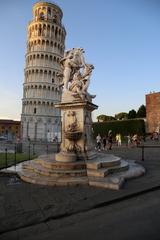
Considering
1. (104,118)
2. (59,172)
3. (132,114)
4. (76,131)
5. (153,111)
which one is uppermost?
(104,118)

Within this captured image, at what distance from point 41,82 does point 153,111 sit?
31.9 m

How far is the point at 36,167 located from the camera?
9.02 metres

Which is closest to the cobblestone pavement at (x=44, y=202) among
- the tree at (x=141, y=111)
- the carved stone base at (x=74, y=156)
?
the carved stone base at (x=74, y=156)

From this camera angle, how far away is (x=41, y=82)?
A: 65.2 metres

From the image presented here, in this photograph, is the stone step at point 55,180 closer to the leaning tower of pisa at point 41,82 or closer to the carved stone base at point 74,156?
the carved stone base at point 74,156

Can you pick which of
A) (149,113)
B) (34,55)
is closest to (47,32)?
(34,55)

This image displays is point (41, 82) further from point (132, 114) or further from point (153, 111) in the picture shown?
point (153, 111)

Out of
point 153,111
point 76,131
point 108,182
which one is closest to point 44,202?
point 108,182

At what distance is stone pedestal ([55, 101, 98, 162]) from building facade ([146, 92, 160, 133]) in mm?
40000

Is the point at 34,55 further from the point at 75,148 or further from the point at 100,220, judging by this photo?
the point at 100,220

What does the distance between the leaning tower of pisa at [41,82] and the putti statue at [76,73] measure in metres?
54.6

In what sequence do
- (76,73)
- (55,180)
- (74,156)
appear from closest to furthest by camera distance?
(55,180), (74,156), (76,73)

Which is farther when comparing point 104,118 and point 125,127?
point 104,118

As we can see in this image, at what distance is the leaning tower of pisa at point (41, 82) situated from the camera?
6569 centimetres
